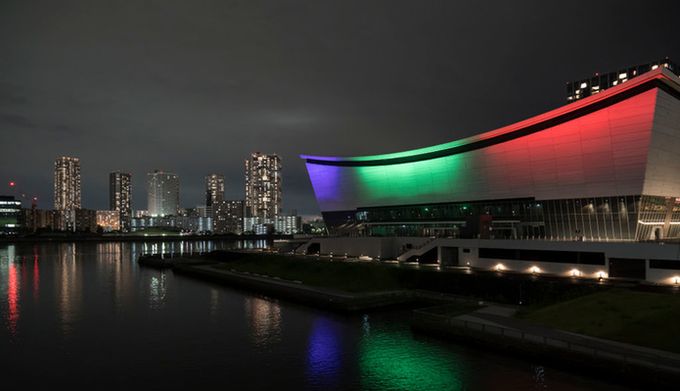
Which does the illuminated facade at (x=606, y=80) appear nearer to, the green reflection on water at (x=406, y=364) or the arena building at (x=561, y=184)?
the arena building at (x=561, y=184)

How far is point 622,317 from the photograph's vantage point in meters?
26.4

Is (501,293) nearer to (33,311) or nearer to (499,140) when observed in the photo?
(499,140)

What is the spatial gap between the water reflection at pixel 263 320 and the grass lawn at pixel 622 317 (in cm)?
1675

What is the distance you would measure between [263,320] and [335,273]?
16390 millimetres

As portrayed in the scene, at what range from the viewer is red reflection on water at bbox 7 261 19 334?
37.9m

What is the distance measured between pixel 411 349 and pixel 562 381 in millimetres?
8853

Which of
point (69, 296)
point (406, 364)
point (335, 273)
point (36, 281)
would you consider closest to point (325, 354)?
point (406, 364)

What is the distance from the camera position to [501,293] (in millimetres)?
39812

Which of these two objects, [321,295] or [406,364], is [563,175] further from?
[406,364]

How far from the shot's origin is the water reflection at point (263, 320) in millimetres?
32438

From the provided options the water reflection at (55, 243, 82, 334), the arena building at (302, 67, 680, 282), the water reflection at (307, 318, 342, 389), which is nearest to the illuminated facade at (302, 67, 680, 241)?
the arena building at (302, 67, 680, 282)

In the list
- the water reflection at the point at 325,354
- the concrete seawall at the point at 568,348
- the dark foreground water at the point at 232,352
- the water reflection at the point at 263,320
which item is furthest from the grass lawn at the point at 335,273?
the concrete seawall at the point at 568,348

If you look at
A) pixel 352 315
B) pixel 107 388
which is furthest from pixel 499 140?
pixel 107 388

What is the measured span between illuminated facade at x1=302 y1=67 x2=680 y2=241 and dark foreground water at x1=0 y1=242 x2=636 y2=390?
2504cm
